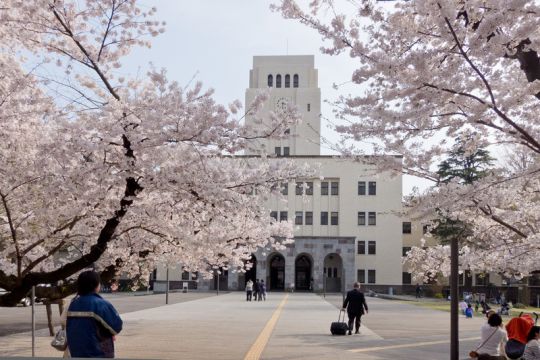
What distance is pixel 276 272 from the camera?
260ft

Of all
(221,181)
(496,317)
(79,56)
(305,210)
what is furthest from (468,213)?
(305,210)

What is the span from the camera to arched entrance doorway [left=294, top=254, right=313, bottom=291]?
79062mm

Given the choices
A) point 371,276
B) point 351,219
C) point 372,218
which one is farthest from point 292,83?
point 371,276

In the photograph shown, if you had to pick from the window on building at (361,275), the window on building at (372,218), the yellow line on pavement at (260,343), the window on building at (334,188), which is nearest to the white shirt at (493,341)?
the yellow line on pavement at (260,343)

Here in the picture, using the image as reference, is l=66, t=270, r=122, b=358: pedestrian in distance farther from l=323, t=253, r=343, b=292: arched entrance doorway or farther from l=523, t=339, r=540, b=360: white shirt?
l=323, t=253, r=343, b=292: arched entrance doorway

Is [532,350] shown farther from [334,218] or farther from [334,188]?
[334,188]

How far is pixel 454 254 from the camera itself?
712 centimetres

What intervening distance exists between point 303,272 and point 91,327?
74.7 meters

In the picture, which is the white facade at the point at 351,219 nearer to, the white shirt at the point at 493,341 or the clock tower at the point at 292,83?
the clock tower at the point at 292,83

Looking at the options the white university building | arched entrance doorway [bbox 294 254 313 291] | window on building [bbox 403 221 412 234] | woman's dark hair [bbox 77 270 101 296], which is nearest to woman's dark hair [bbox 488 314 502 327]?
woman's dark hair [bbox 77 270 101 296]

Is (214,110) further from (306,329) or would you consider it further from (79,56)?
(306,329)

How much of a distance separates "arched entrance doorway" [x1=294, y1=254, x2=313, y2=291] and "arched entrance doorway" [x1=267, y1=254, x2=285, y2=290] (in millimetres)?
1760

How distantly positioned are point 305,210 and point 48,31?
6513cm

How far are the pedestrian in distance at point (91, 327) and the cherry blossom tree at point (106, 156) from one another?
498 cm
